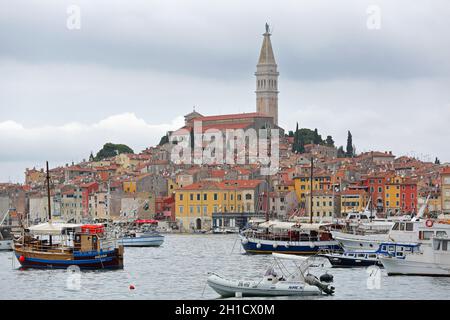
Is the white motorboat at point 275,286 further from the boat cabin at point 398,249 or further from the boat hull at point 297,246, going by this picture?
the boat hull at point 297,246

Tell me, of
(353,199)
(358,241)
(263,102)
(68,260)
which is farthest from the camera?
(263,102)

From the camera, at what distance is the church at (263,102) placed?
414ft

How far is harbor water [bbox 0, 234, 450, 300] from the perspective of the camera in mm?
32344

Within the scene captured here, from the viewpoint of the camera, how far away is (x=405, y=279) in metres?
35.7

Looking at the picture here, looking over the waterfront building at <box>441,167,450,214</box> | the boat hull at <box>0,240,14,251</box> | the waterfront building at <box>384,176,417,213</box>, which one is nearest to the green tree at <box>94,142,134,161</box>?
the waterfront building at <box>384,176,417,213</box>

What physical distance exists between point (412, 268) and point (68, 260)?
10733 millimetres

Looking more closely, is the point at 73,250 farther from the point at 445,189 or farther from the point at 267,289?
the point at 445,189

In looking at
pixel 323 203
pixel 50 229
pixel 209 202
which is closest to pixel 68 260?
pixel 50 229

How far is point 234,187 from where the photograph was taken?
91.8 meters

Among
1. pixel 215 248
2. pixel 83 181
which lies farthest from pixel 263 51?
pixel 215 248
